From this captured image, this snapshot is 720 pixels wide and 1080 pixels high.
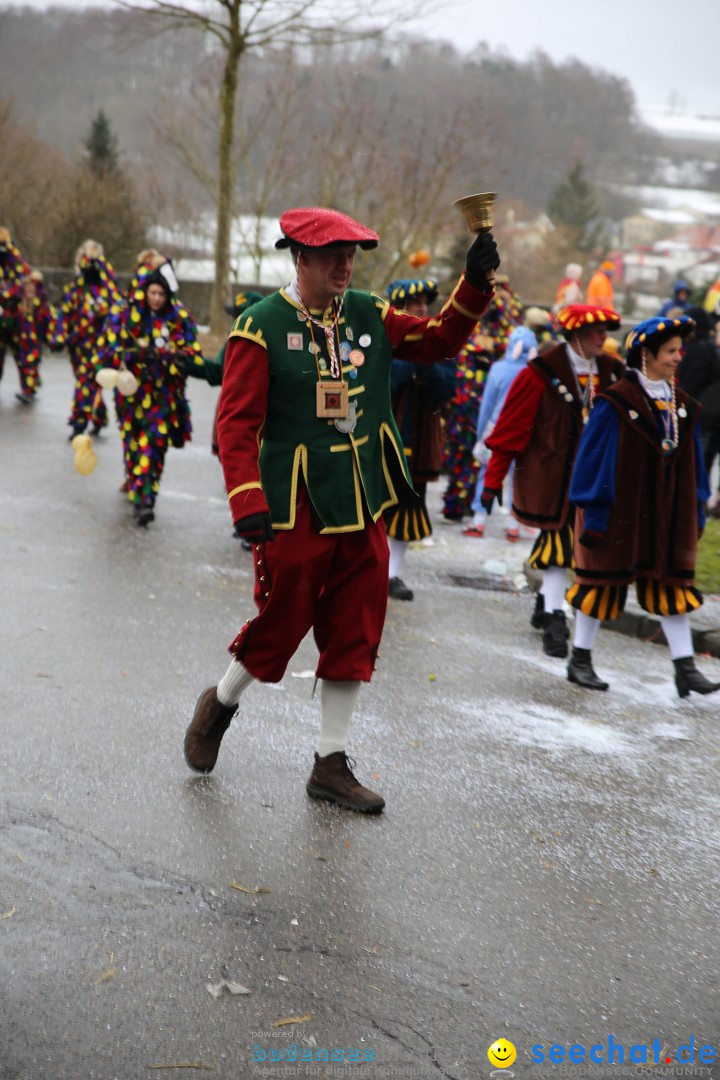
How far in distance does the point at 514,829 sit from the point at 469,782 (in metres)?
0.45

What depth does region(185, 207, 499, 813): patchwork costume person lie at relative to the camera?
416 cm

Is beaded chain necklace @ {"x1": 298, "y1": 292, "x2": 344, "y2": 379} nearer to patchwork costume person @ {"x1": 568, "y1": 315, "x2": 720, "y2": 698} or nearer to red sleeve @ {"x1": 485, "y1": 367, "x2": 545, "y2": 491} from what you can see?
patchwork costume person @ {"x1": 568, "y1": 315, "x2": 720, "y2": 698}

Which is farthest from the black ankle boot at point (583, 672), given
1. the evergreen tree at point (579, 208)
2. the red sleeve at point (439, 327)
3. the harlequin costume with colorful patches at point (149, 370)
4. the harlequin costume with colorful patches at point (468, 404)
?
the evergreen tree at point (579, 208)

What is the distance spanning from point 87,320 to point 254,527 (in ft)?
32.4

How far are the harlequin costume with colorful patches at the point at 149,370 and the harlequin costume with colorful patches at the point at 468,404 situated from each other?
2.56 metres

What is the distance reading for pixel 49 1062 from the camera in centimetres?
286

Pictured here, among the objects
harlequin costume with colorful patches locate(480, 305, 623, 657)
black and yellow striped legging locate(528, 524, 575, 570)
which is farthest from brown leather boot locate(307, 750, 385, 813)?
black and yellow striped legging locate(528, 524, 575, 570)

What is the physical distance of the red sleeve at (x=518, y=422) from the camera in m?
6.90

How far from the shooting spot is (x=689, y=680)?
613 cm

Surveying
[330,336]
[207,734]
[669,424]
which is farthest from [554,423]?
[207,734]

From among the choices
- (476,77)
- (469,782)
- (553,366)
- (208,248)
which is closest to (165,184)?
(208,248)

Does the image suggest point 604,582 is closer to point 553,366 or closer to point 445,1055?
point 553,366

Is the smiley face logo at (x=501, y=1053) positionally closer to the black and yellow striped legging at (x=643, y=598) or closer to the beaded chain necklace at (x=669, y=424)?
the black and yellow striped legging at (x=643, y=598)

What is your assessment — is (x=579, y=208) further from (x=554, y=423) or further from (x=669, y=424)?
(x=669, y=424)
